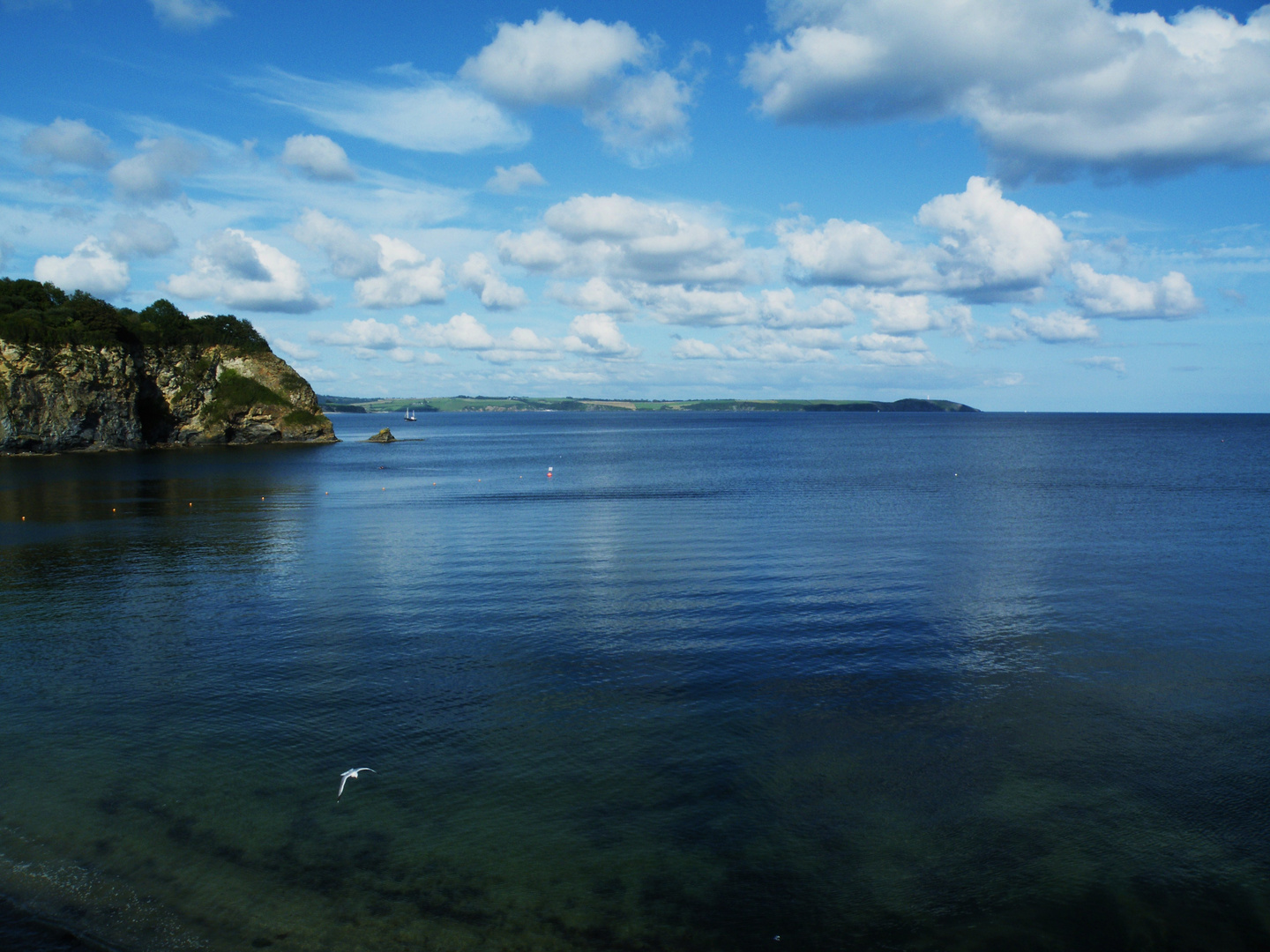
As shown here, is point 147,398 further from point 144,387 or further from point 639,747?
point 639,747

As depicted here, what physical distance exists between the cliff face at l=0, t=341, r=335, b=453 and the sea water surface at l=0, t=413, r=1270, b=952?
96977 mm

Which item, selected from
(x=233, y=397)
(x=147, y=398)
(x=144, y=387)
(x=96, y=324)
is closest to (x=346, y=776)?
(x=96, y=324)

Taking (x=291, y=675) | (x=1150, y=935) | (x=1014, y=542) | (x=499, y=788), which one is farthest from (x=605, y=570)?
(x=1150, y=935)

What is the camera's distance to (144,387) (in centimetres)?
15012

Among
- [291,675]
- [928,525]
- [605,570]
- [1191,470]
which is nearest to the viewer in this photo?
[291,675]

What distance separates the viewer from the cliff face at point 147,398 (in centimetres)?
12025

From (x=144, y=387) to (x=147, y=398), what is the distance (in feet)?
7.92

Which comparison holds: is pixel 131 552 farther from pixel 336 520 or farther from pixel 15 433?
pixel 15 433

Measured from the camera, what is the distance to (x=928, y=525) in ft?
172

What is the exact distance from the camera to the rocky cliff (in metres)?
120

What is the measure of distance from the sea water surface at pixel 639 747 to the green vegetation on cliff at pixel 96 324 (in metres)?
102

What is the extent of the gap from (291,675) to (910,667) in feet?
61.0

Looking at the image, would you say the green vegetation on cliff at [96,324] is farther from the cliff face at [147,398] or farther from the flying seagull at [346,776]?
the flying seagull at [346,776]

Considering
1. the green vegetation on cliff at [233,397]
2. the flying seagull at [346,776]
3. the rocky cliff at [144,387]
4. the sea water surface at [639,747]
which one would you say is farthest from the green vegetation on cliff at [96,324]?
the flying seagull at [346,776]
